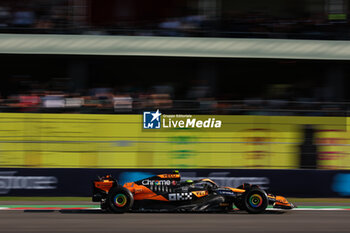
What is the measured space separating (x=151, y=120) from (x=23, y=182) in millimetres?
3542

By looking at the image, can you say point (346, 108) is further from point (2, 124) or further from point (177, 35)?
point (2, 124)

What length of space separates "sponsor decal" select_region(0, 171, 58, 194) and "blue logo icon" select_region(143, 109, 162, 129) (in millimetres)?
2664

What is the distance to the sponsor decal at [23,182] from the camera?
13.7 m

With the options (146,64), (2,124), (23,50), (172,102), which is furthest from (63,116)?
(146,64)

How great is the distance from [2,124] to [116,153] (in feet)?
9.48

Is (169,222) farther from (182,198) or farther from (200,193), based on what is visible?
(200,193)

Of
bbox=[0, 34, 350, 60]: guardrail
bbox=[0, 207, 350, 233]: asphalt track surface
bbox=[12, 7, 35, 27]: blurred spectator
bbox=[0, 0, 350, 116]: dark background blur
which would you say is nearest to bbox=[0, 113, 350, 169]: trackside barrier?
bbox=[0, 0, 350, 116]: dark background blur

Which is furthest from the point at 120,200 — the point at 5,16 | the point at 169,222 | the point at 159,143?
the point at 5,16

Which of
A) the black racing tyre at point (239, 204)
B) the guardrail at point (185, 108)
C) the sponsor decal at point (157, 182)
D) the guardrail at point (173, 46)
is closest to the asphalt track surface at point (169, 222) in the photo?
the black racing tyre at point (239, 204)

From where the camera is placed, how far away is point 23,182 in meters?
13.8

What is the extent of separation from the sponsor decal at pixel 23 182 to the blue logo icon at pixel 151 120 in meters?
2.66

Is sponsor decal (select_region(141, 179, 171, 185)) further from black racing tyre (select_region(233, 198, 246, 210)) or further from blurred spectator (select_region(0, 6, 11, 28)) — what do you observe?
blurred spectator (select_region(0, 6, 11, 28))

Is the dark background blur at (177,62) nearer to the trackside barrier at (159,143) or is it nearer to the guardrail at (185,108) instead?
the guardrail at (185,108)

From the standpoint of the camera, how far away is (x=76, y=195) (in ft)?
45.6
